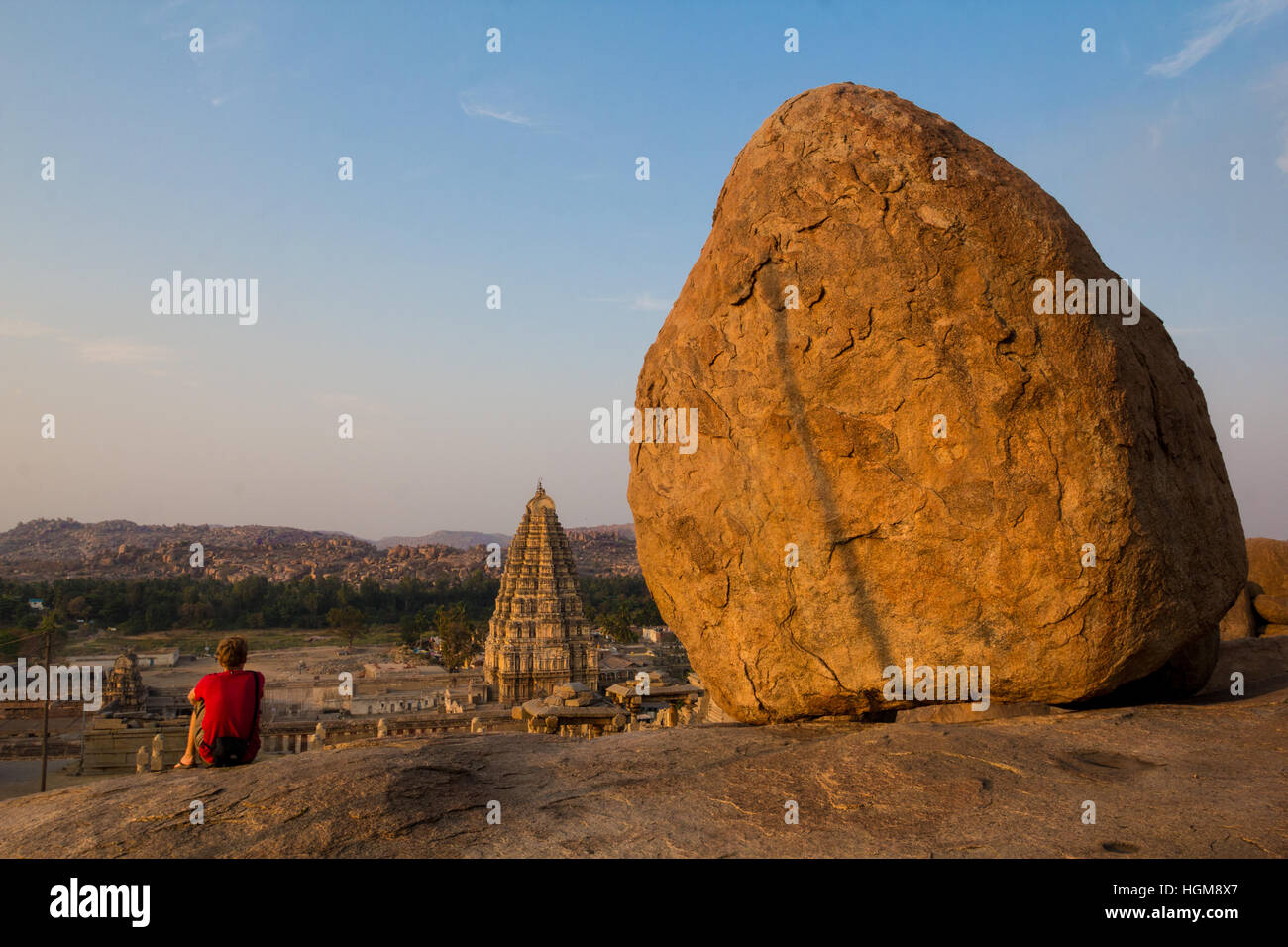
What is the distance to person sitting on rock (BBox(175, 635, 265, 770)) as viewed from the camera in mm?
5691

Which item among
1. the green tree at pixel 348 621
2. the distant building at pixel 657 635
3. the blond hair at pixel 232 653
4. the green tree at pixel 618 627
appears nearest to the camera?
the blond hair at pixel 232 653

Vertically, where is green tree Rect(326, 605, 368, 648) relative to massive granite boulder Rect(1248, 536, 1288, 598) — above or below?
below

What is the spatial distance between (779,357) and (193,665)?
67.3m

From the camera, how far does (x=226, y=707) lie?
571cm

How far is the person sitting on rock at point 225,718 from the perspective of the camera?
18.7 ft

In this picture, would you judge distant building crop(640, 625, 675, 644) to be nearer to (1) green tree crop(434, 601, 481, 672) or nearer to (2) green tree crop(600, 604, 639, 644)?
(2) green tree crop(600, 604, 639, 644)

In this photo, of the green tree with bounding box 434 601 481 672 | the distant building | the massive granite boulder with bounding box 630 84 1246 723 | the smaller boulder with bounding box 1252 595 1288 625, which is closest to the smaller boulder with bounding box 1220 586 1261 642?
the smaller boulder with bounding box 1252 595 1288 625

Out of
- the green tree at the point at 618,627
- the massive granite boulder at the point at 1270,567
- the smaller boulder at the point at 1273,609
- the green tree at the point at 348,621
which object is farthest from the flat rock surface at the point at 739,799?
the green tree at the point at 348,621

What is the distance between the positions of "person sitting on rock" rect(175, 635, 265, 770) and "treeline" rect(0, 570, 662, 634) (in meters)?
67.4

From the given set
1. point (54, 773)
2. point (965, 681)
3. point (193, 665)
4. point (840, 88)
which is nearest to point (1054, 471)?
point (965, 681)

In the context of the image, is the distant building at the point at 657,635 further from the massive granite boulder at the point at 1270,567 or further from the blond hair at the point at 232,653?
the blond hair at the point at 232,653

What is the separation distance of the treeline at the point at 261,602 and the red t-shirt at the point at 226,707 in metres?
67.4
